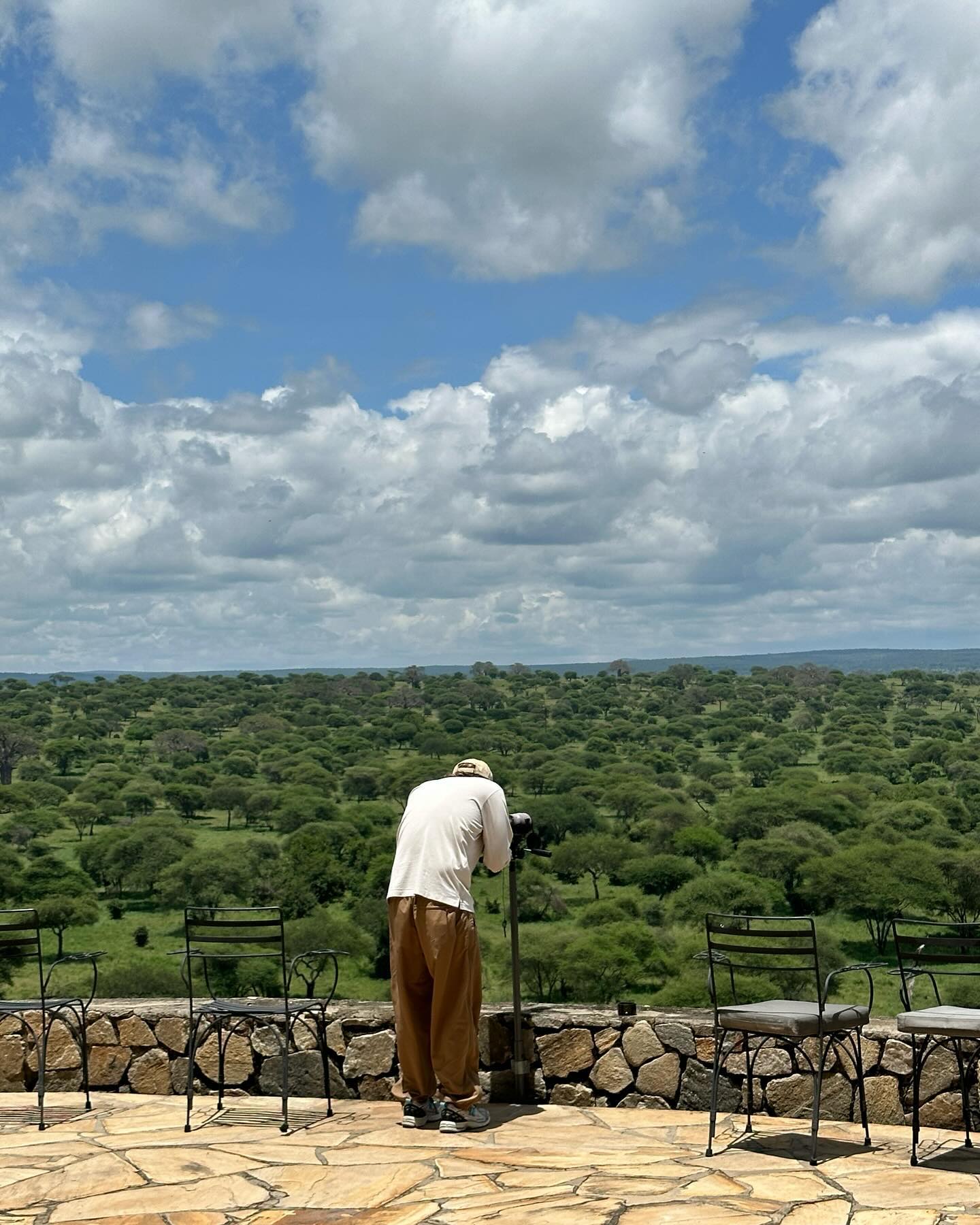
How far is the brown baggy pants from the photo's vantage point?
6.11 meters

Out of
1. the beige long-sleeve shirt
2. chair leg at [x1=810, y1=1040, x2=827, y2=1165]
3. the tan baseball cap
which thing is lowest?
chair leg at [x1=810, y1=1040, x2=827, y2=1165]

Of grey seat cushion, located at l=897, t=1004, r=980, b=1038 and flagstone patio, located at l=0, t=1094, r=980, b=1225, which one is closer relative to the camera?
flagstone patio, located at l=0, t=1094, r=980, b=1225

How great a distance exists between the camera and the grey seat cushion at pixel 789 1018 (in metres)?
5.46

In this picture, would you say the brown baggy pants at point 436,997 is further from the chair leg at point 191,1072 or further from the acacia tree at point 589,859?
the acacia tree at point 589,859

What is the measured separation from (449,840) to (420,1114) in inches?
49.7

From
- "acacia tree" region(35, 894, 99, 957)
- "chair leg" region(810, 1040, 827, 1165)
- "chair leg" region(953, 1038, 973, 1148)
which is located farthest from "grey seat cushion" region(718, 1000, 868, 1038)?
"acacia tree" region(35, 894, 99, 957)

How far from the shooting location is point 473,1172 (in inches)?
214

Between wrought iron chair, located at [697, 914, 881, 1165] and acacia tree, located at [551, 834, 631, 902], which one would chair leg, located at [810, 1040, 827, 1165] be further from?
acacia tree, located at [551, 834, 631, 902]

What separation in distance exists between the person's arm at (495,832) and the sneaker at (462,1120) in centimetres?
107

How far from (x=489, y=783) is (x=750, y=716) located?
114 meters

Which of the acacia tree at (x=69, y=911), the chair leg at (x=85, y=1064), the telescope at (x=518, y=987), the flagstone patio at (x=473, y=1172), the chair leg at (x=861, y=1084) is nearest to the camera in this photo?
the flagstone patio at (x=473, y=1172)

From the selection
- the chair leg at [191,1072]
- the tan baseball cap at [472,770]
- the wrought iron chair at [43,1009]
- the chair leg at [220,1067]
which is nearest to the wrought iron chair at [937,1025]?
the tan baseball cap at [472,770]

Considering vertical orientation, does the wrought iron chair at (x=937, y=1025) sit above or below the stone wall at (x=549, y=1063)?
above

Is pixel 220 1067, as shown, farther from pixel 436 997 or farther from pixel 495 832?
pixel 495 832
